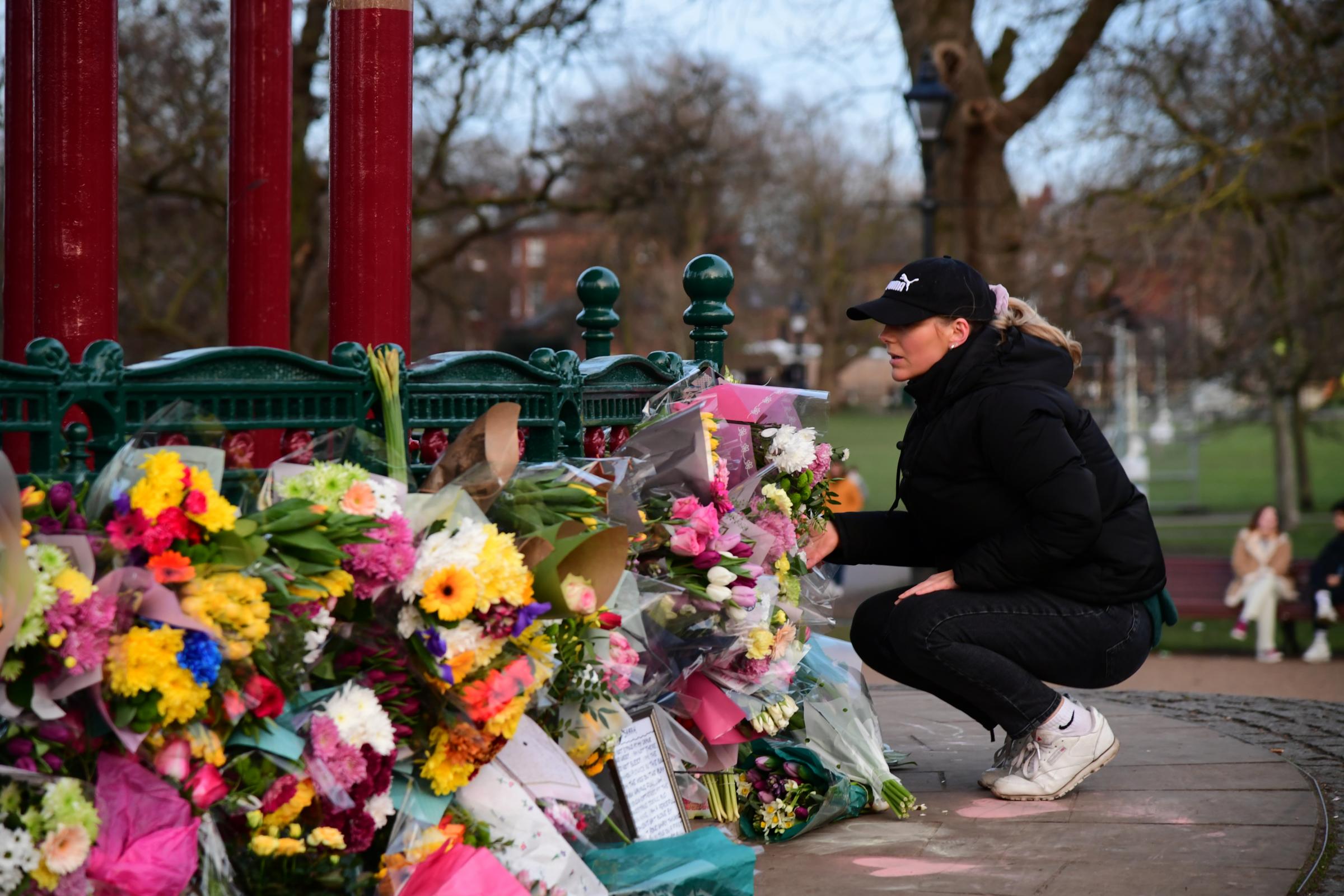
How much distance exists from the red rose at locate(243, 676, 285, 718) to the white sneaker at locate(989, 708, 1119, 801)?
232cm

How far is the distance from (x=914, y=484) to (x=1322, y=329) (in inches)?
495

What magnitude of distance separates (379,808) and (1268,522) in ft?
41.0

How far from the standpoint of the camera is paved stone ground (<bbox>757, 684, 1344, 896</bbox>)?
132 inches

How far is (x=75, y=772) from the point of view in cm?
233

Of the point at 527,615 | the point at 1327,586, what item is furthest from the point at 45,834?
the point at 1327,586

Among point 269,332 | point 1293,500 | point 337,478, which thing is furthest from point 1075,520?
point 1293,500

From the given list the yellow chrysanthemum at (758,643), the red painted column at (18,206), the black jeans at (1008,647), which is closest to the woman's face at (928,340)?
the black jeans at (1008,647)

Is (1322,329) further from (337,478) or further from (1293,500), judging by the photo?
(337,478)

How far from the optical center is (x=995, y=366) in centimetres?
403

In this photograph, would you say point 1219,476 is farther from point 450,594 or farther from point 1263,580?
point 450,594

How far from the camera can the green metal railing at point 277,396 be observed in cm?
263

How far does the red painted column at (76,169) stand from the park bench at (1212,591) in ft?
32.7

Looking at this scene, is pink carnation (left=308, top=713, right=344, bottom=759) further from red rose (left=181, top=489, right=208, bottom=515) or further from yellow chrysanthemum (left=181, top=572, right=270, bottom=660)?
red rose (left=181, top=489, right=208, bottom=515)

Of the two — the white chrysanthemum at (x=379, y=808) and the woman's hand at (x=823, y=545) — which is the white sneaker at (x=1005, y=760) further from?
the white chrysanthemum at (x=379, y=808)
